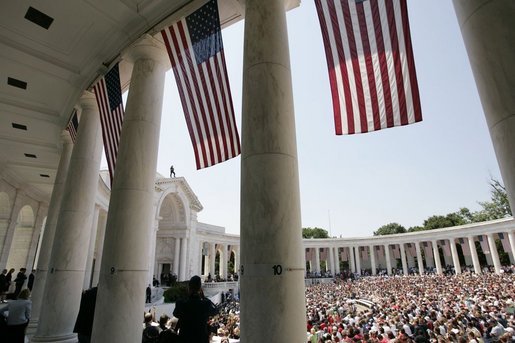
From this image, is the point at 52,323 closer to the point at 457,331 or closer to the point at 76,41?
the point at 76,41

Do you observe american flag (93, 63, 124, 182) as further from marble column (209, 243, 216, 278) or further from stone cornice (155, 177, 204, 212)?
marble column (209, 243, 216, 278)

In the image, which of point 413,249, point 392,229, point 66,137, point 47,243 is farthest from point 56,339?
point 392,229

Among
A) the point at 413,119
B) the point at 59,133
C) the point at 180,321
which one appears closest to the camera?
the point at 180,321

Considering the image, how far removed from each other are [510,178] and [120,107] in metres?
15.3

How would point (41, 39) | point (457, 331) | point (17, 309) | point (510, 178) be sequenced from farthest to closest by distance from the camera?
point (457, 331) → point (41, 39) → point (17, 309) → point (510, 178)

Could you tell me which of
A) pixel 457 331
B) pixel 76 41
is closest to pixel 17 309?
pixel 76 41

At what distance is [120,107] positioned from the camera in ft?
49.3

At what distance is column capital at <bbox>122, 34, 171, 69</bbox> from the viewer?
47.2ft

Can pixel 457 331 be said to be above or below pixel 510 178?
below

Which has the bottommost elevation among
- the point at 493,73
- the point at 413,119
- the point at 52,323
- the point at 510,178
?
the point at 52,323

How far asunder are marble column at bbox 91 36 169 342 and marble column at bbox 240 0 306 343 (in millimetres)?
5825

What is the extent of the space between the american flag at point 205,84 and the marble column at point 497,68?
7746mm

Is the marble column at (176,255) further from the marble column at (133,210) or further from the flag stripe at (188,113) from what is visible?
the flag stripe at (188,113)

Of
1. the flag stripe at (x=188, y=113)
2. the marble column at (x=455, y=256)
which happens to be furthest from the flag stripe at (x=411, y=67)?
the marble column at (x=455, y=256)
